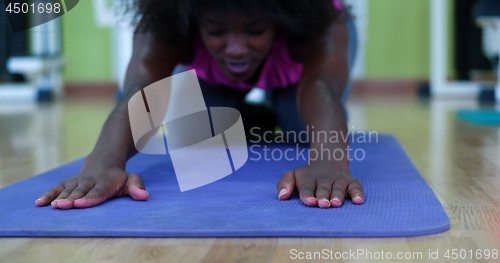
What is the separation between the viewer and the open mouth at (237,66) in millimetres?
1204

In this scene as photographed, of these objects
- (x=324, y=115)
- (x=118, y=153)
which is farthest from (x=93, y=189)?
(x=324, y=115)

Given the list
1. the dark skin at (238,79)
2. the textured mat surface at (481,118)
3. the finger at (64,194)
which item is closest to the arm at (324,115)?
the dark skin at (238,79)

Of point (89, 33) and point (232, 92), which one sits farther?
point (89, 33)

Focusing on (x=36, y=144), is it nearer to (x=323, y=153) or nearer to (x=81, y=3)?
(x=323, y=153)

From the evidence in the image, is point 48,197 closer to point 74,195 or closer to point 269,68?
point 74,195

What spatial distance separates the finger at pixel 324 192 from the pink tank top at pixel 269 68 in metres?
0.56

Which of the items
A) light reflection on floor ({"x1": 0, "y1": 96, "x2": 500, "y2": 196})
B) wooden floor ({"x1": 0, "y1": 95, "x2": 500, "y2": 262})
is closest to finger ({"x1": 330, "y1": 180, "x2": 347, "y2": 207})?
wooden floor ({"x1": 0, "y1": 95, "x2": 500, "y2": 262})

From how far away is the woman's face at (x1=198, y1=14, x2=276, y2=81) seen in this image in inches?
44.1

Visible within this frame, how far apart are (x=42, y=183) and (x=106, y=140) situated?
0.19 m

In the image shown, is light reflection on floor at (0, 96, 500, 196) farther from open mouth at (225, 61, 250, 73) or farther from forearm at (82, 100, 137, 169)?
open mouth at (225, 61, 250, 73)

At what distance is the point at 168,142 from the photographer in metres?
1.69

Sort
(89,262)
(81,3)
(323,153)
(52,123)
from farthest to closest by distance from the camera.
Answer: (81,3) → (52,123) → (323,153) → (89,262)

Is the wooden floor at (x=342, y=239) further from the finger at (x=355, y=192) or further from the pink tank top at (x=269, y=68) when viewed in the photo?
the pink tank top at (x=269, y=68)

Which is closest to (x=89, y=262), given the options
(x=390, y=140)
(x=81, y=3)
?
(x=390, y=140)
